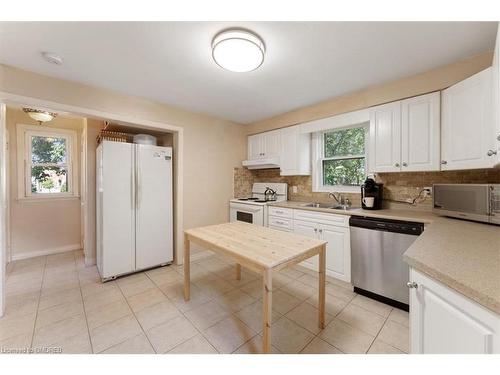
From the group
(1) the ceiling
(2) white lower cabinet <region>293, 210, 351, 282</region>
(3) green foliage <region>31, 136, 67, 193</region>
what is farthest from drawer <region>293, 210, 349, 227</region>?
(3) green foliage <region>31, 136, 67, 193</region>

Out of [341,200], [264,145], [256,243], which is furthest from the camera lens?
[264,145]

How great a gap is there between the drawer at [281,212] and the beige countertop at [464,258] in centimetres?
155

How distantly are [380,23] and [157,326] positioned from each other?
281 centimetres

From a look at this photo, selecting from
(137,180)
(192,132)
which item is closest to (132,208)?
(137,180)

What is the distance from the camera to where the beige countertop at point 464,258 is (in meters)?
0.67

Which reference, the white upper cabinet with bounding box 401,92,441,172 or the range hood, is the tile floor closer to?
the white upper cabinet with bounding box 401,92,441,172

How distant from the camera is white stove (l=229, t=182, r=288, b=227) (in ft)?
10.3

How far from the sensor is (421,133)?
6.47ft

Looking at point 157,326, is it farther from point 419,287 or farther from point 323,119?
point 323,119

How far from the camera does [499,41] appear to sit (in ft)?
4.02

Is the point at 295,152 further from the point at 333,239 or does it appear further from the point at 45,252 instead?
A: the point at 45,252

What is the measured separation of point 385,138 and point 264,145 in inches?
73.2

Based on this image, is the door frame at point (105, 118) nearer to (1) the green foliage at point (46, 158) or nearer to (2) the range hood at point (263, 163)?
(1) the green foliage at point (46, 158)

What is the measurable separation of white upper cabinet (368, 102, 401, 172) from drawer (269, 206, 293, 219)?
1.14 meters
